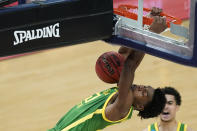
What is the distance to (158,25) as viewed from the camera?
4637 millimetres

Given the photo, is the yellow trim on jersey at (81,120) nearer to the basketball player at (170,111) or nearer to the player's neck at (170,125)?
the basketball player at (170,111)

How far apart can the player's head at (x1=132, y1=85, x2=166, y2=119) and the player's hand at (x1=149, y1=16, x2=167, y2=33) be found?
733 millimetres

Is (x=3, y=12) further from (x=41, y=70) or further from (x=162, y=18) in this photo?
(x=41, y=70)

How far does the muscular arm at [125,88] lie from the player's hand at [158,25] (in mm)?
431

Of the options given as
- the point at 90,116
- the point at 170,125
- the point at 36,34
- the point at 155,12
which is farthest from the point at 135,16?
the point at 170,125

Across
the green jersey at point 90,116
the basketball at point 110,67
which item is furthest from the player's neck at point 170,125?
the basketball at point 110,67

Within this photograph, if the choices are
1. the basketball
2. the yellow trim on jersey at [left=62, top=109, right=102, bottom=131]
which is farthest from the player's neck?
the basketball

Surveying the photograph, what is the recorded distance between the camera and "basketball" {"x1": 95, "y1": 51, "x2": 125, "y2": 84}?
5.25 metres

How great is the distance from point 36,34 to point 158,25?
96 cm

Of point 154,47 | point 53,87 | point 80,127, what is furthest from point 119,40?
point 53,87

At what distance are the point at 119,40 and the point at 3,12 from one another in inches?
36.1

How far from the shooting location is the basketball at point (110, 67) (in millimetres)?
5250

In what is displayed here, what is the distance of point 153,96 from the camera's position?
5.27 meters

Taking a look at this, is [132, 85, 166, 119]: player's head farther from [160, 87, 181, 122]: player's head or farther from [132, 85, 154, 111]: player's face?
[160, 87, 181, 122]: player's head
